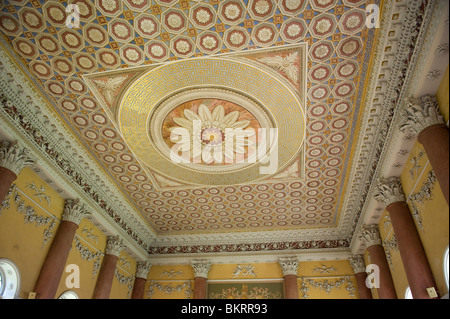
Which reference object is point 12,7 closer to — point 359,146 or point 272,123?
point 272,123

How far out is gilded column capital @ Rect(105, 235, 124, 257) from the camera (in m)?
12.8

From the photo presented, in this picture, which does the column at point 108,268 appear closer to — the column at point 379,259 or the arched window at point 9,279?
the arched window at point 9,279

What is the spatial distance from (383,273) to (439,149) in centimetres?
655

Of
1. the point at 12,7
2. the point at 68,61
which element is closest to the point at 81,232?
the point at 68,61

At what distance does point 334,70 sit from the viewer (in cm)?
771

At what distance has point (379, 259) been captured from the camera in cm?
1075

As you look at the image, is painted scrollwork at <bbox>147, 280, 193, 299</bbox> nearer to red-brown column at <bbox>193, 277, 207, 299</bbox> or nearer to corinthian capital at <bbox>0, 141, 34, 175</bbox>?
red-brown column at <bbox>193, 277, 207, 299</bbox>

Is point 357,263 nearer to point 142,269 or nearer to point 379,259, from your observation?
point 379,259

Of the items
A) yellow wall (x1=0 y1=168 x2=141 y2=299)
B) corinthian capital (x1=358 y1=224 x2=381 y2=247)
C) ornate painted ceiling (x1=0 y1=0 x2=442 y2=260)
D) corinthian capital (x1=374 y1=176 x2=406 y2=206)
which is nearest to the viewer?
ornate painted ceiling (x1=0 y1=0 x2=442 y2=260)

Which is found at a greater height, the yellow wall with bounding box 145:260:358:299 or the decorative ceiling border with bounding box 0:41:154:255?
the decorative ceiling border with bounding box 0:41:154:255

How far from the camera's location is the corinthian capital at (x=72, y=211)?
10.4 meters

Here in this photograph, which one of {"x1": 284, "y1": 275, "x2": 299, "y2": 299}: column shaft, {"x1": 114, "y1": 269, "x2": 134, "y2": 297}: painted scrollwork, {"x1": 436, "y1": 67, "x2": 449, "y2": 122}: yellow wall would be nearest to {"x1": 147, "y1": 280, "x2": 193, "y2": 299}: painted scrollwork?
{"x1": 114, "y1": 269, "x2": 134, "y2": 297}: painted scrollwork

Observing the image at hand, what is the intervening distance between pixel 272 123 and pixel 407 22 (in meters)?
4.34

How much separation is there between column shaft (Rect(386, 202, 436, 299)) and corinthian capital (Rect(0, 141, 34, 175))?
10.7 m
